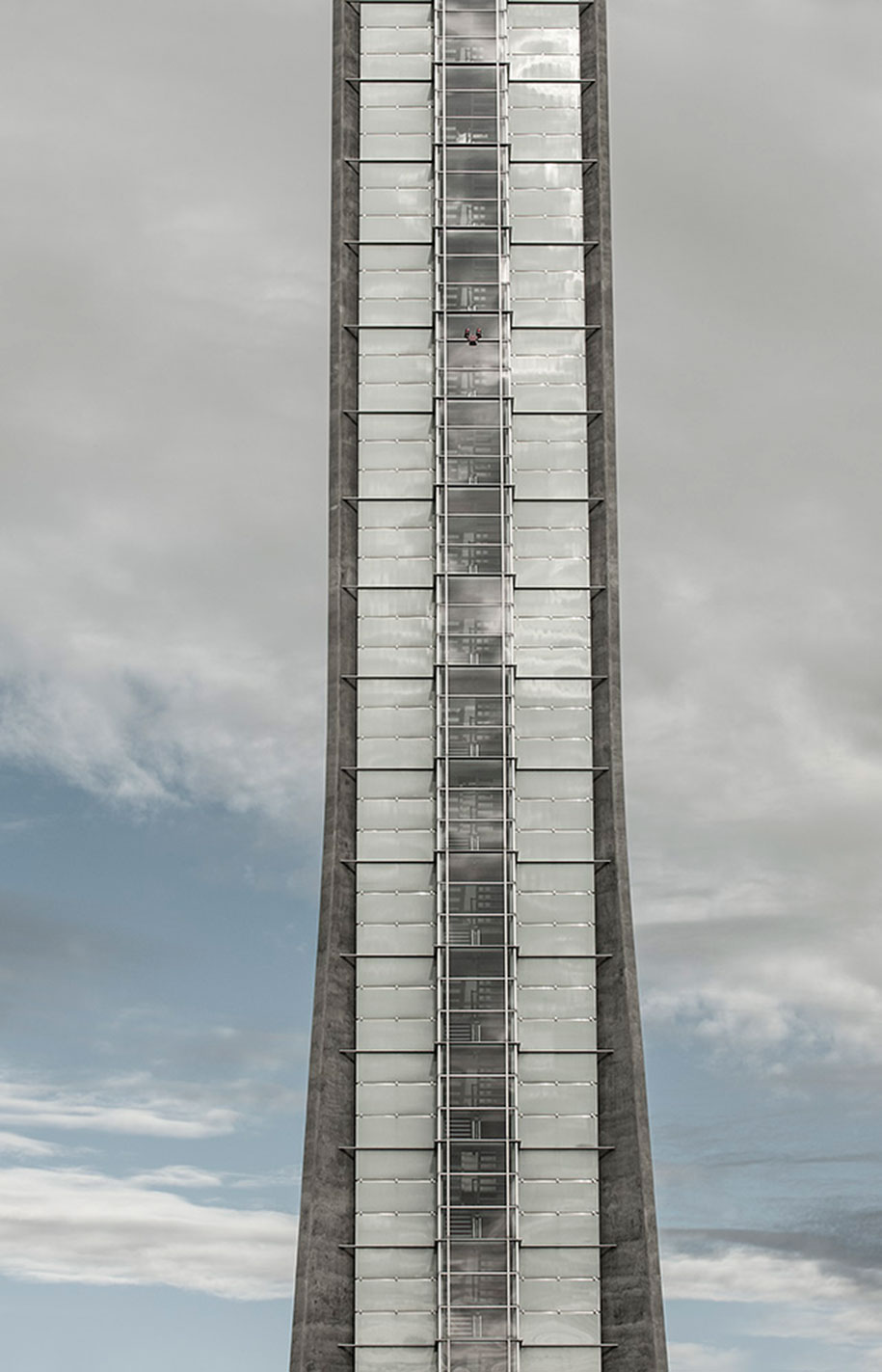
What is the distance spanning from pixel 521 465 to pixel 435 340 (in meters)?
6.26

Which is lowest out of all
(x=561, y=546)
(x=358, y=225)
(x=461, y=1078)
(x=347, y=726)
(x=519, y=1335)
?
(x=519, y=1335)

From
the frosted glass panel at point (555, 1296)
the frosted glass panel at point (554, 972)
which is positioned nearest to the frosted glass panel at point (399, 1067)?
the frosted glass panel at point (554, 972)

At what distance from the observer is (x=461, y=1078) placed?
75625 millimetres

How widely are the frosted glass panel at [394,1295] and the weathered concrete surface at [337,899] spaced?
0.45m

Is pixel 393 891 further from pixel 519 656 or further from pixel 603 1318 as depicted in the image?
pixel 603 1318

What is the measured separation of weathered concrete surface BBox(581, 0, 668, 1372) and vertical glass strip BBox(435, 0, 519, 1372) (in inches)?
144

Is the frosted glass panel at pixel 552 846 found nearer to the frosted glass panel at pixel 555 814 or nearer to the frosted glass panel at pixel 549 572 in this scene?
the frosted glass panel at pixel 555 814

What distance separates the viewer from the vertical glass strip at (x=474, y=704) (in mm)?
74000

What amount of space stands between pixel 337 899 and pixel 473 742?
808cm

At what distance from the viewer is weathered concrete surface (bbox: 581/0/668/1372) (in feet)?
242

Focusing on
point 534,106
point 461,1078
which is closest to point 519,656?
point 461,1078

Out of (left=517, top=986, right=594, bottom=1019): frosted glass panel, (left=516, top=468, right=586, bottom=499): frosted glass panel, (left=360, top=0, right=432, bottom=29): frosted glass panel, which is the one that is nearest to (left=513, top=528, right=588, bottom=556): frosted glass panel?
(left=516, top=468, right=586, bottom=499): frosted glass panel

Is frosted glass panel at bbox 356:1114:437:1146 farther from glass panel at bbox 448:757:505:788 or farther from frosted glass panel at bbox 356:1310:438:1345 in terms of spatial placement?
glass panel at bbox 448:757:505:788

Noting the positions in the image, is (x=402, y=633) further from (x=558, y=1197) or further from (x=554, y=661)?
(x=558, y=1197)
